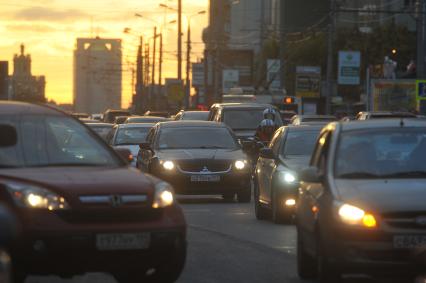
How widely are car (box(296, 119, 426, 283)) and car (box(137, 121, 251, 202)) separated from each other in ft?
38.4

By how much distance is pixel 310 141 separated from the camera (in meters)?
20.4

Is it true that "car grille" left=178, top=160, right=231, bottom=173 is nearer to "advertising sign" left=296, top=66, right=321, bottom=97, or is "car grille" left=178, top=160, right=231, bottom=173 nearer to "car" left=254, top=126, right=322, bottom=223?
"car" left=254, top=126, right=322, bottom=223

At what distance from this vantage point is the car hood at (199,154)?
24.5m

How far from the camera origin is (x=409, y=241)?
34.0 ft

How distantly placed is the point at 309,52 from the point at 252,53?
41.5 meters

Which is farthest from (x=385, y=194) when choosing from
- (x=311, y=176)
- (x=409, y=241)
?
(x=311, y=176)

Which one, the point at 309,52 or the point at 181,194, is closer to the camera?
the point at 181,194

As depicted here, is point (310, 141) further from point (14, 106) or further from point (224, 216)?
point (14, 106)

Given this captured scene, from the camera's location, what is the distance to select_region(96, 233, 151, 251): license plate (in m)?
10.3

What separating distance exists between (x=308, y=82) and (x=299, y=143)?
75100mm

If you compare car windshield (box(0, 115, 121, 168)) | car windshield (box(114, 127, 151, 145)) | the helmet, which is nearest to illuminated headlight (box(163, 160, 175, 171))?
car windshield (box(114, 127, 151, 145))

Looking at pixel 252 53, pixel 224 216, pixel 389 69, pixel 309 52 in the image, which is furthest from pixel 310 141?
pixel 252 53

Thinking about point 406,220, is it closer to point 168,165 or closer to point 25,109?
point 25,109

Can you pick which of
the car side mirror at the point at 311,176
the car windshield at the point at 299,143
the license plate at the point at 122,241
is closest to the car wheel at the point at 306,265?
the car side mirror at the point at 311,176
